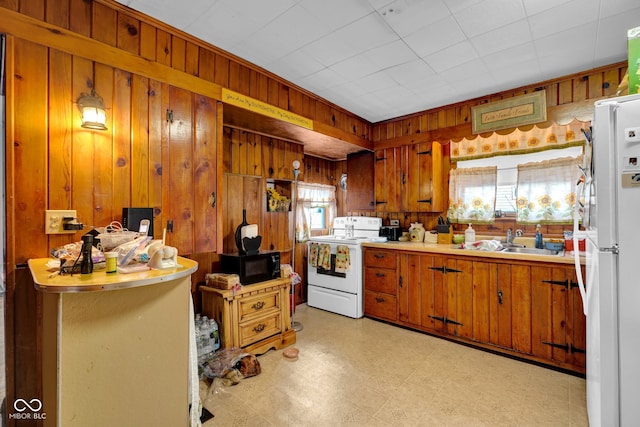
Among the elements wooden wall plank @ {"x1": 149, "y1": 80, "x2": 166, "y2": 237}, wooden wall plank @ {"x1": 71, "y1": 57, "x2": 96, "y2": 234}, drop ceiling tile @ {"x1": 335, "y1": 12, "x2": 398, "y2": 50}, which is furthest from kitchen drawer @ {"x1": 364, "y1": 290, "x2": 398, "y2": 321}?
wooden wall plank @ {"x1": 71, "y1": 57, "x2": 96, "y2": 234}

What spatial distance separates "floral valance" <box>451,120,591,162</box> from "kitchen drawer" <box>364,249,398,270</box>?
1446 mm

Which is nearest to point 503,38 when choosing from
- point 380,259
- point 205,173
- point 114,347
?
point 380,259

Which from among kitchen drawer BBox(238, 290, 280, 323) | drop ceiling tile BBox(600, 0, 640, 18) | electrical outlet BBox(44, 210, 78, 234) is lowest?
kitchen drawer BBox(238, 290, 280, 323)

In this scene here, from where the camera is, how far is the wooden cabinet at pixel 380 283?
3.41 m

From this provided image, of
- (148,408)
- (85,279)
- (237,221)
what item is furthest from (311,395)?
(237,221)

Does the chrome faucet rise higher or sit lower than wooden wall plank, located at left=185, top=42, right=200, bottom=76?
lower

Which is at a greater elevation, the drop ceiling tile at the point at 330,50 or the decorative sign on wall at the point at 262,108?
the drop ceiling tile at the point at 330,50

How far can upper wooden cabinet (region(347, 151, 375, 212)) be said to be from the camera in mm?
4281

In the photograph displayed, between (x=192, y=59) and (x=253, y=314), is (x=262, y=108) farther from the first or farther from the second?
(x=253, y=314)

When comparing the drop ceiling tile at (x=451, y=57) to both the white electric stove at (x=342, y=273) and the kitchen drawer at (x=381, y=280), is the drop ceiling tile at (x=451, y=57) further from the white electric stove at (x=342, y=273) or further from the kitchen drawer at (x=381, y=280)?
the kitchen drawer at (x=381, y=280)

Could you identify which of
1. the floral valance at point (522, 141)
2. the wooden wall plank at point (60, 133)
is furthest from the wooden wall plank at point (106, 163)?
the floral valance at point (522, 141)

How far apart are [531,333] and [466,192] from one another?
1.63 metres

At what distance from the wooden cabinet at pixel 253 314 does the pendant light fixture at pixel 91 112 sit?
152 centimetres
